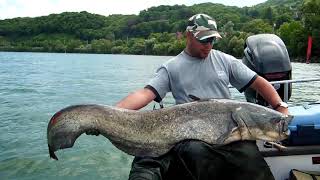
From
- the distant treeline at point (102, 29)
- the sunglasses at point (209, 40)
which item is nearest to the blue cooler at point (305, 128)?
the sunglasses at point (209, 40)

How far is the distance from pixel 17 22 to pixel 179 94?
16922cm

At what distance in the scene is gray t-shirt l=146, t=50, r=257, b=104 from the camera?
4.42 m

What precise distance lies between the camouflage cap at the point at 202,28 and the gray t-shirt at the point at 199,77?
0.26m

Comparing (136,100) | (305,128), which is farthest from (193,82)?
(305,128)

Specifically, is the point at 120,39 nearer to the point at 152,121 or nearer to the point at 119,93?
the point at 119,93

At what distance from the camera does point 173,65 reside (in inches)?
177

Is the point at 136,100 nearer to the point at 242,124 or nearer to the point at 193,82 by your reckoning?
the point at 193,82

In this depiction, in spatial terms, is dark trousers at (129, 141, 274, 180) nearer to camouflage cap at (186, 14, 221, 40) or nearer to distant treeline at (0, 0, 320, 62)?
camouflage cap at (186, 14, 221, 40)

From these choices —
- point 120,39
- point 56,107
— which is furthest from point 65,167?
point 120,39

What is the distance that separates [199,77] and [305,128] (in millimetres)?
1202

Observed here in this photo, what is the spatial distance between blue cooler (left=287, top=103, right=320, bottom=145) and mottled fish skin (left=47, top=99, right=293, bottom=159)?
1074 millimetres

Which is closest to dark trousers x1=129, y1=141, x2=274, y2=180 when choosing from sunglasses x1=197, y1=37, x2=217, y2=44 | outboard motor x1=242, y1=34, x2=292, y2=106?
sunglasses x1=197, y1=37, x2=217, y2=44

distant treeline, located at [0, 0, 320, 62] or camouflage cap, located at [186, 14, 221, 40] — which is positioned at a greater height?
camouflage cap, located at [186, 14, 221, 40]

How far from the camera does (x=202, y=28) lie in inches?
→ 171
